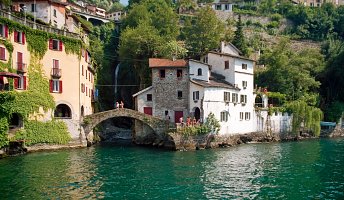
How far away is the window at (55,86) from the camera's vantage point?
47406mm

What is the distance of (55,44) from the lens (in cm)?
4809

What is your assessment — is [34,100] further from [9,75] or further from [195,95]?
[195,95]

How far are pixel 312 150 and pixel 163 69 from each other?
23.3 meters

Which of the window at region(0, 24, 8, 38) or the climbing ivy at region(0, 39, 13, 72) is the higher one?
the window at region(0, 24, 8, 38)

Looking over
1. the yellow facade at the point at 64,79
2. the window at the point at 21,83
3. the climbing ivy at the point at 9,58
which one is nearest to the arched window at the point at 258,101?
the yellow facade at the point at 64,79

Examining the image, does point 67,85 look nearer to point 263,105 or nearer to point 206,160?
point 206,160

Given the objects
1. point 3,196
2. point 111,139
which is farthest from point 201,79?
point 3,196

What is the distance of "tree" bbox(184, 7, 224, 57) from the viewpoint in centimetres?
7544

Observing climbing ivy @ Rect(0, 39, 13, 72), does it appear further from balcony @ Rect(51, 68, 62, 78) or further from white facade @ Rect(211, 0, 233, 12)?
white facade @ Rect(211, 0, 233, 12)

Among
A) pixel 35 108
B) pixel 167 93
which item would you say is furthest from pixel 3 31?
pixel 167 93

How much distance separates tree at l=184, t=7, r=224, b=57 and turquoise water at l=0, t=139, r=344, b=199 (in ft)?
112

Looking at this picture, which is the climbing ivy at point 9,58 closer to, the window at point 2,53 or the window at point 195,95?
the window at point 2,53

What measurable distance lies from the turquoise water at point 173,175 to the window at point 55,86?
8391 millimetres

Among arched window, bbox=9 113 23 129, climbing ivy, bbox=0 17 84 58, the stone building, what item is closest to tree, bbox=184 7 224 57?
the stone building
